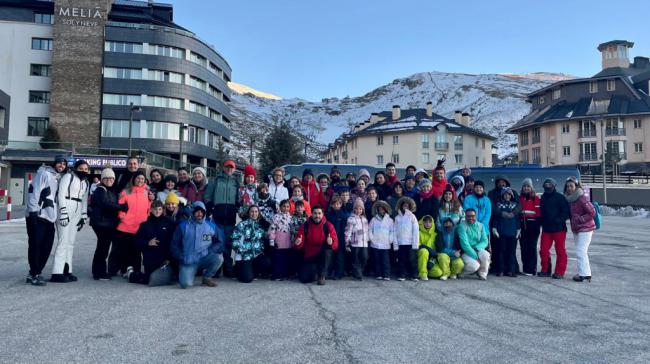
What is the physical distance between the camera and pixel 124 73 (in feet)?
154

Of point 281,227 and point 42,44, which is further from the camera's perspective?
point 42,44

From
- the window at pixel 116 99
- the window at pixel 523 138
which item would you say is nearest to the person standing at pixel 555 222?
the window at pixel 116 99

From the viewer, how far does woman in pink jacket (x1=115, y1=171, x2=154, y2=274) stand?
23.7 ft

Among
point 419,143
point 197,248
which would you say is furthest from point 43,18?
point 197,248

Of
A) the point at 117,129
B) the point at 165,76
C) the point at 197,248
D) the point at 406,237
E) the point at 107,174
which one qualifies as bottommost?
the point at 197,248

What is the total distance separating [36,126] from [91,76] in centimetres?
782

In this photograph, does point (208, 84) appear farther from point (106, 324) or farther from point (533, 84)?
point (533, 84)

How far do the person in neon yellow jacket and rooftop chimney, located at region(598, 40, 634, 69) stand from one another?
261ft

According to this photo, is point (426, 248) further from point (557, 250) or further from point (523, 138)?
point (523, 138)

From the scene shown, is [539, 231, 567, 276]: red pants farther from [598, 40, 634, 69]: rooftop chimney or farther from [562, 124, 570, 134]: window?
[598, 40, 634, 69]: rooftop chimney

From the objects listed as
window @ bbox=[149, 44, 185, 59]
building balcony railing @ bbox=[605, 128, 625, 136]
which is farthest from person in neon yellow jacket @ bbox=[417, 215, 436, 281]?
Answer: building balcony railing @ bbox=[605, 128, 625, 136]

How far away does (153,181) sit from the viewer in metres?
8.11

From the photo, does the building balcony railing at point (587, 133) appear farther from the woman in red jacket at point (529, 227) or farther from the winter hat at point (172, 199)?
the winter hat at point (172, 199)

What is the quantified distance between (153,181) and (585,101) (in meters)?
62.1
